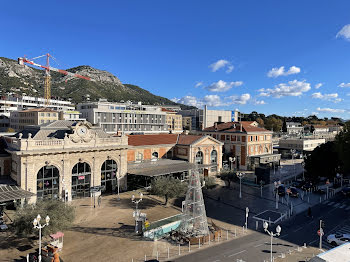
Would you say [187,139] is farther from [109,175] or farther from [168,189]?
[168,189]

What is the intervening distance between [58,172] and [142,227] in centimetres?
1552

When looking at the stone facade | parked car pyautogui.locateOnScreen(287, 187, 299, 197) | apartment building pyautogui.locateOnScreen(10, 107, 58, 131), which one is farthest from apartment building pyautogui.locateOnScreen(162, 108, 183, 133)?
the stone facade

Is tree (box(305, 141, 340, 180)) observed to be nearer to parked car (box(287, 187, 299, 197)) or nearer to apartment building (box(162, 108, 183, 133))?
parked car (box(287, 187, 299, 197))

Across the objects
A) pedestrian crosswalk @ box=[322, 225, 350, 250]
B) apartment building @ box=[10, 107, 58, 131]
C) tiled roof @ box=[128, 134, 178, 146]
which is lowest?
pedestrian crosswalk @ box=[322, 225, 350, 250]

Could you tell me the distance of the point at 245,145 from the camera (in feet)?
200

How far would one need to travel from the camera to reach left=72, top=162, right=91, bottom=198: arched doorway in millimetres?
34625

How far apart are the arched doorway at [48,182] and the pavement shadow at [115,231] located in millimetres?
9026

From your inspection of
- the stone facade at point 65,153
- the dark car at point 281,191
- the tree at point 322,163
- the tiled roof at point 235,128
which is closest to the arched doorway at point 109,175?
the stone facade at point 65,153

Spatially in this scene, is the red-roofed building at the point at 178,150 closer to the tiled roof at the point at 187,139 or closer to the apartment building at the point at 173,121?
the tiled roof at the point at 187,139

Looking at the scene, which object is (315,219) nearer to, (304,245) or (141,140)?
(304,245)

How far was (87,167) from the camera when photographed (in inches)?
1412

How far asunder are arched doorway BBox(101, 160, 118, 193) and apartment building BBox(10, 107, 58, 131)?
6665 centimetres

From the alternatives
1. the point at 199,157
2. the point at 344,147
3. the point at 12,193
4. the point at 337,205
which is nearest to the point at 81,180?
the point at 12,193

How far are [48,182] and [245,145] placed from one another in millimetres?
44277
